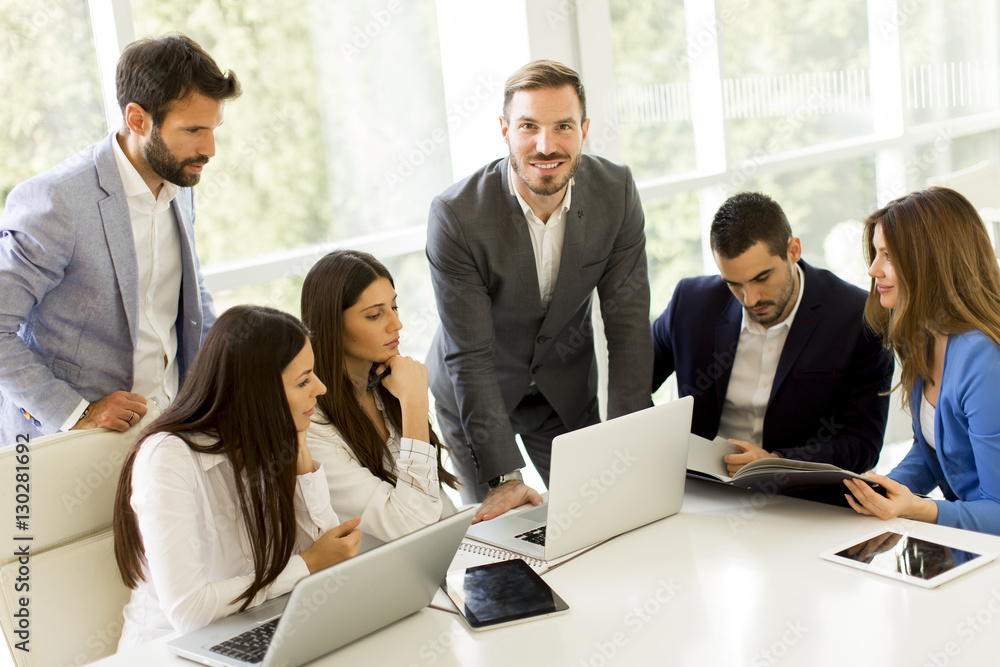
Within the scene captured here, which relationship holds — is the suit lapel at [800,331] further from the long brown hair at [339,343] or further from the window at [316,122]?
the window at [316,122]

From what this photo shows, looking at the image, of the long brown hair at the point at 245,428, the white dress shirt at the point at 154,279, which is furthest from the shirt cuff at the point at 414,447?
the white dress shirt at the point at 154,279

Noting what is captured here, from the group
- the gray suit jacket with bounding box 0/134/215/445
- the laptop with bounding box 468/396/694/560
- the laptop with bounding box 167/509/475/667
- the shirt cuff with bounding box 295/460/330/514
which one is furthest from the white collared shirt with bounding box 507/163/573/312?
the laptop with bounding box 167/509/475/667

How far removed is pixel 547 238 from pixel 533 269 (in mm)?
96

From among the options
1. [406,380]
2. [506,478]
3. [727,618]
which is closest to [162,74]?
[406,380]

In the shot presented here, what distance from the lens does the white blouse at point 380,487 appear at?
6.19ft

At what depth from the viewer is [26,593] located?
63.1 inches

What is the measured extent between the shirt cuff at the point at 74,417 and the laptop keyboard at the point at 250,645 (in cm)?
78

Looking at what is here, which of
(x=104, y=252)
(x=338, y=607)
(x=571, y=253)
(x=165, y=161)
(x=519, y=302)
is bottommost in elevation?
(x=338, y=607)

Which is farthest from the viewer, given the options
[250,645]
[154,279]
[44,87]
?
[44,87]

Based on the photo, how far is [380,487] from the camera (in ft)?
6.30

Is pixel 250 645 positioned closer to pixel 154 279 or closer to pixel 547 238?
pixel 154 279

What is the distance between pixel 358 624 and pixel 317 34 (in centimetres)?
240

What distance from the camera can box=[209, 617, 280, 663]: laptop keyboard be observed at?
1.35 meters

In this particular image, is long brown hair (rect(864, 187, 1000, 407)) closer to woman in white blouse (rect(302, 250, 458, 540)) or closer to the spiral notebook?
the spiral notebook
